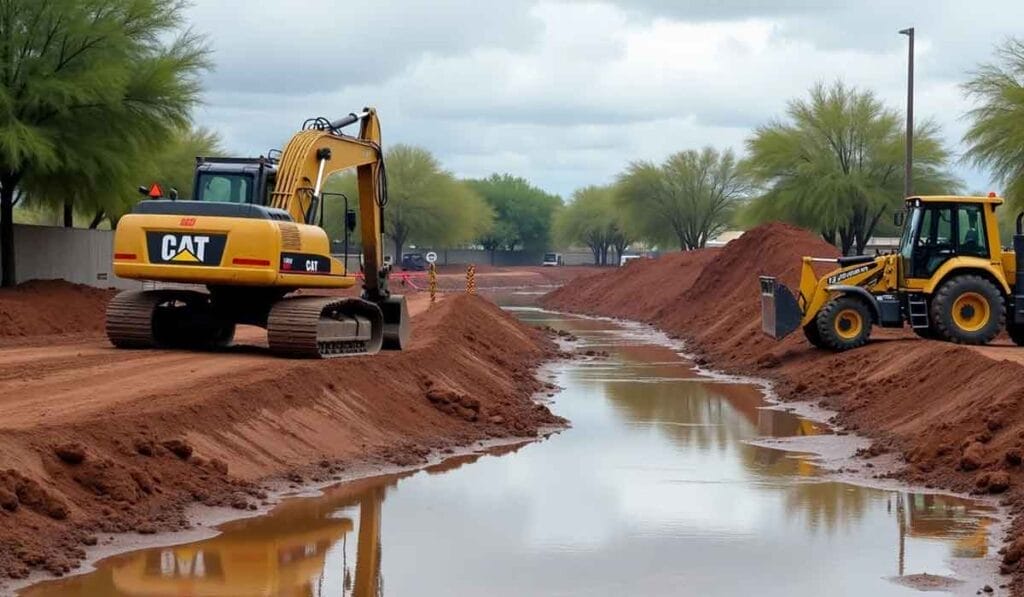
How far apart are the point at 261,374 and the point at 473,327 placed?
17944 millimetres

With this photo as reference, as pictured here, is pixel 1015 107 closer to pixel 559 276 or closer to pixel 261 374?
pixel 261 374

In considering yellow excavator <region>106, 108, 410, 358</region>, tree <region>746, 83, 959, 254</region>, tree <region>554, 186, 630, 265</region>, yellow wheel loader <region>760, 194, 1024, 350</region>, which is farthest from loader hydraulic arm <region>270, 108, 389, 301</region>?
tree <region>554, 186, 630, 265</region>

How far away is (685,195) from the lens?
111 metres

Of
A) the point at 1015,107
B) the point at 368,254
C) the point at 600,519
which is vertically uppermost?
the point at 1015,107

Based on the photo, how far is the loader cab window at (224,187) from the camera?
81.3 ft

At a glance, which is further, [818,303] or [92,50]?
[92,50]

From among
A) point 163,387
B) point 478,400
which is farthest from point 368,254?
point 163,387

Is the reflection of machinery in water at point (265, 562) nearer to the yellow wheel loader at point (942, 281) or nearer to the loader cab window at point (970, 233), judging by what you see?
the yellow wheel loader at point (942, 281)

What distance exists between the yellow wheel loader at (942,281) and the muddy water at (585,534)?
8.50 m

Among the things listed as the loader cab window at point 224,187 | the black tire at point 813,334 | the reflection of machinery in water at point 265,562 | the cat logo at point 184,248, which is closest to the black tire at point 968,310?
the black tire at point 813,334

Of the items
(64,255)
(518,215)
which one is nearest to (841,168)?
(64,255)

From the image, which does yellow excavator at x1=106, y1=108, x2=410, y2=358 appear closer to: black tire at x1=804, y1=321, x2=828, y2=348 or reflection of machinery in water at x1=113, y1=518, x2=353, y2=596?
reflection of machinery in water at x1=113, y1=518, x2=353, y2=596

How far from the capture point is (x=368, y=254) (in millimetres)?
27984

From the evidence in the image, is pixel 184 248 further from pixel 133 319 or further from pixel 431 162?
pixel 431 162
